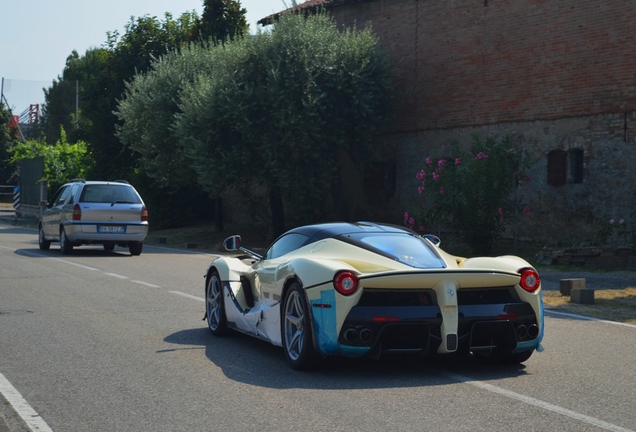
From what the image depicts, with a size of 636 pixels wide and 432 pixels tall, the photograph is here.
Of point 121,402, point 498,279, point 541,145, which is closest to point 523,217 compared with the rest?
point 541,145

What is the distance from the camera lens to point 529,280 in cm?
805

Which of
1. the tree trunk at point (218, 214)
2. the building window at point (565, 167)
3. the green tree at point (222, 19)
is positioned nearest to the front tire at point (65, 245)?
the building window at point (565, 167)

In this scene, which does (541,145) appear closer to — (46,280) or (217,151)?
(217,151)

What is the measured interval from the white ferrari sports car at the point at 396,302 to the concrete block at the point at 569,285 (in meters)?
6.22

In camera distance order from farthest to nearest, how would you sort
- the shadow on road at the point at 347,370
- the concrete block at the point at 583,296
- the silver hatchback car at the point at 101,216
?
the silver hatchback car at the point at 101,216 → the concrete block at the point at 583,296 → the shadow on road at the point at 347,370

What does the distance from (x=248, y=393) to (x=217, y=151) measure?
887 inches

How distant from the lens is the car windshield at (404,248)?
8.11m

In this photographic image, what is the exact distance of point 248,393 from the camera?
716cm

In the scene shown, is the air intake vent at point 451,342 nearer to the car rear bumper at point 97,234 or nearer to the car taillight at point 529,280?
the car taillight at point 529,280

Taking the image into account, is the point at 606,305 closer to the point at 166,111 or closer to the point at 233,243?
the point at 233,243

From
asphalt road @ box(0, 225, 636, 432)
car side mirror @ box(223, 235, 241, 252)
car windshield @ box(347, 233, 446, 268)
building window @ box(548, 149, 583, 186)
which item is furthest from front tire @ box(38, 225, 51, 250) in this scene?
car windshield @ box(347, 233, 446, 268)

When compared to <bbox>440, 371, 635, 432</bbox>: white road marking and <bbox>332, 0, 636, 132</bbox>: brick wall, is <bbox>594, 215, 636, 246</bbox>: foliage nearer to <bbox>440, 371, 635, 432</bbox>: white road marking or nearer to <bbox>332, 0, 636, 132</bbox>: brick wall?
<bbox>332, 0, 636, 132</bbox>: brick wall

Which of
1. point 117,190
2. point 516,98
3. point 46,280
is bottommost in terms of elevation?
point 46,280

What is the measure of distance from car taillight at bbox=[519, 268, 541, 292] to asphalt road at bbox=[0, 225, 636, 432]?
691 mm
